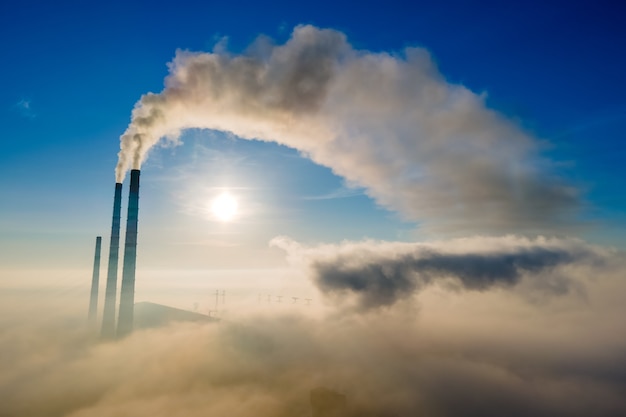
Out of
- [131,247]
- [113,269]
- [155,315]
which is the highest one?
[131,247]

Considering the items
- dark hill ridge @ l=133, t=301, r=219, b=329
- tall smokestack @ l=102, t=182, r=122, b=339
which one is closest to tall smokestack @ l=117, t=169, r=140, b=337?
tall smokestack @ l=102, t=182, r=122, b=339

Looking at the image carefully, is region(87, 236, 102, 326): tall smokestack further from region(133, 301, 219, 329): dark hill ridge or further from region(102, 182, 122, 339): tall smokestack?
region(102, 182, 122, 339): tall smokestack

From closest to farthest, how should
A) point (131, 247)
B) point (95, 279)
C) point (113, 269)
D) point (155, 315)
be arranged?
1. point (131, 247)
2. point (113, 269)
3. point (95, 279)
4. point (155, 315)

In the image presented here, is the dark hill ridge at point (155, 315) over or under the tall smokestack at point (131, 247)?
under

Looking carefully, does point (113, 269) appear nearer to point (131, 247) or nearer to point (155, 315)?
point (131, 247)

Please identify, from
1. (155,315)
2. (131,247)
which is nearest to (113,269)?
(131,247)

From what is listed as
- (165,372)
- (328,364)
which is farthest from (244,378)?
(328,364)

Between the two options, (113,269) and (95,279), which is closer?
(113,269)

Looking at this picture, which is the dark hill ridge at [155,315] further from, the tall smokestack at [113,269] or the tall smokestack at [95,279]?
the tall smokestack at [113,269]

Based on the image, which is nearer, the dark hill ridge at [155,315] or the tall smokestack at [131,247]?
the tall smokestack at [131,247]

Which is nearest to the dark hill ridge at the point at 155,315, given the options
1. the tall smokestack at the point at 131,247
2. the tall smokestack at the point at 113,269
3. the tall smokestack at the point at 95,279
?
the tall smokestack at the point at 95,279

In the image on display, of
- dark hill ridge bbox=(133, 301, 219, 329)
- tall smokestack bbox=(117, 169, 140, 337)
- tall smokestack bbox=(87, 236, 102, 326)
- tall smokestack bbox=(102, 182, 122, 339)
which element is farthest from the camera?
dark hill ridge bbox=(133, 301, 219, 329)

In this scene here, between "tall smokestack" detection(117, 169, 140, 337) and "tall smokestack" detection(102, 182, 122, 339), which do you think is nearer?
"tall smokestack" detection(117, 169, 140, 337)
